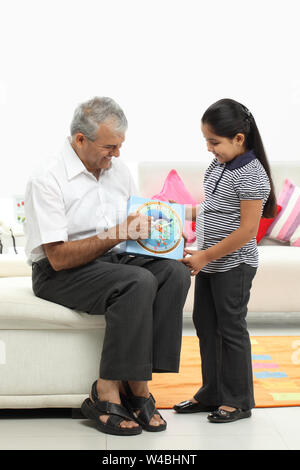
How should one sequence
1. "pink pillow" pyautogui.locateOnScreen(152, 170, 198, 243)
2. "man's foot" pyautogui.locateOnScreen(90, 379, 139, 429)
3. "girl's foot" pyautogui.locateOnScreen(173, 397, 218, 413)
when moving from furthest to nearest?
"pink pillow" pyautogui.locateOnScreen(152, 170, 198, 243) → "girl's foot" pyautogui.locateOnScreen(173, 397, 218, 413) → "man's foot" pyautogui.locateOnScreen(90, 379, 139, 429)

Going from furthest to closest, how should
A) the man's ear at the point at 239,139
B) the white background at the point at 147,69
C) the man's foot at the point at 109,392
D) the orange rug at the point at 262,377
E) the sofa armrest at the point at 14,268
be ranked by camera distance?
the white background at the point at 147,69
the sofa armrest at the point at 14,268
the orange rug at the point at 262,377
the man's ear at the point at 239,139
the man's foot at the point at 109,392

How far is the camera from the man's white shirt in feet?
6.34

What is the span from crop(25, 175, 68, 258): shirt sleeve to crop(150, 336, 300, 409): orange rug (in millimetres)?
693

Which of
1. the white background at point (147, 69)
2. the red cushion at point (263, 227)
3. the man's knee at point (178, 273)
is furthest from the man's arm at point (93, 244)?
the white background at point (147, 69)

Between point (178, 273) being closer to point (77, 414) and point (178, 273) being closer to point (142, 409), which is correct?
point (142, 409)

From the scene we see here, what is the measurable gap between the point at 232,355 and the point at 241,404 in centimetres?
16

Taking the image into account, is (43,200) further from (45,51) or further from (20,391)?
(45,51)

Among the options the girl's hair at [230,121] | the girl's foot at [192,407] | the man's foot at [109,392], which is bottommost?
the girl's foot at [192,407]

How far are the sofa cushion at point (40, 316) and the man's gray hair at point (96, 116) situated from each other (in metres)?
0.54

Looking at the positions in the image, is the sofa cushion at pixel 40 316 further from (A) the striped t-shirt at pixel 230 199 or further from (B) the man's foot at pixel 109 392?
(A) the striped t-shirt at pixel 230 199

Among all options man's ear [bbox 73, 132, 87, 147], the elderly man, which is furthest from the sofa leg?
man's ear [bbox 73, 132, 87, 147]

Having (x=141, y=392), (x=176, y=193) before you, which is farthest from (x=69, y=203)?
(x=176, y=193)

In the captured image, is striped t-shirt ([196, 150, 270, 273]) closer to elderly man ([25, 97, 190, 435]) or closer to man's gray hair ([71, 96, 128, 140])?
elderly man ([25, 97, 190, 435])

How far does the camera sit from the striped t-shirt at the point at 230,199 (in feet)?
6.44
